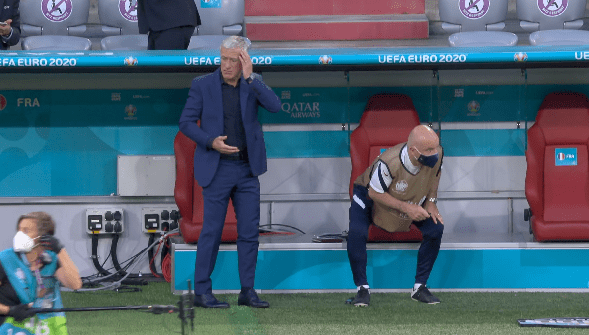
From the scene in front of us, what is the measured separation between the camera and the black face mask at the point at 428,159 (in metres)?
5.30

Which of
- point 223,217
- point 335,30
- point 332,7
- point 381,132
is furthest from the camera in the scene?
point 332,7

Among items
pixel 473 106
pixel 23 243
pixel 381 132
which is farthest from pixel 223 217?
pixel 473 106

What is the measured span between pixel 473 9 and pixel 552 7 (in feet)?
2.51

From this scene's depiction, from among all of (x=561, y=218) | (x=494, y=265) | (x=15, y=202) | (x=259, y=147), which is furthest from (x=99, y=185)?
(x=561, y=218)

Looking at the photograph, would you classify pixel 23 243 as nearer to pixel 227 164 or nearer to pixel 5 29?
pixel 227 164

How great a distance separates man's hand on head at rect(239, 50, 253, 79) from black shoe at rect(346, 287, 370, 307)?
159 cm

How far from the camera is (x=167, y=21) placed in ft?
20.1

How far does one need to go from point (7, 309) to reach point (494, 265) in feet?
11.6

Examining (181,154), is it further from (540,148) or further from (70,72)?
(540,148)

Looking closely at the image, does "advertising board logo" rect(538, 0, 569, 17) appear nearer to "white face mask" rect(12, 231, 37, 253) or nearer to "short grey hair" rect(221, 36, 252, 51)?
"short grey hair" rect(221, 36, 252, 51)

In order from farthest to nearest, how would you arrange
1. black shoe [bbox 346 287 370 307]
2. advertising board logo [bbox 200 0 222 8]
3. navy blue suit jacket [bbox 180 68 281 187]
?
advertising board logo [bbox 200 0 222 8], black shoe [bbox 346 287 370 307], navy blue suit jacket [bbox 180 68 281 187]

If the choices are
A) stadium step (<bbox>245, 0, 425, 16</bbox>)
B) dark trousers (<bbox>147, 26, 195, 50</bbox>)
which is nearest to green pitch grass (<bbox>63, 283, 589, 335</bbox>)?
dark trousers (<bbox>147, 26, 195, 50</bbox>)

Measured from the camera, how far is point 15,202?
6.51m

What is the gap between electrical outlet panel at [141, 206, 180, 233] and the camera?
6.54 metres
